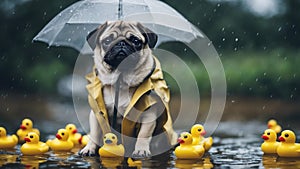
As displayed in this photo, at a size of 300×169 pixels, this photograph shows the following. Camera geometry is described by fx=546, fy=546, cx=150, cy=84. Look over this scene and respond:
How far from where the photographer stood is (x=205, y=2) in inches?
468

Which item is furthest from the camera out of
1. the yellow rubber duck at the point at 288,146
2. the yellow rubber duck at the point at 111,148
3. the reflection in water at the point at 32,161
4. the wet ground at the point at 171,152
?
the yellow rubber duck at the point at 288,146

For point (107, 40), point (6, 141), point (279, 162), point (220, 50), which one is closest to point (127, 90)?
point (107, 40)

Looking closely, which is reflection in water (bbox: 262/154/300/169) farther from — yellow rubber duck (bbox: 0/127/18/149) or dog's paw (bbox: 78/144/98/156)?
yellow rubber duck (bbox: 0/127/18/149)

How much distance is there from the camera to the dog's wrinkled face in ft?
14.3

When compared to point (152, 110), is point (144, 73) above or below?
above

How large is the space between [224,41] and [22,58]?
13.8 ft

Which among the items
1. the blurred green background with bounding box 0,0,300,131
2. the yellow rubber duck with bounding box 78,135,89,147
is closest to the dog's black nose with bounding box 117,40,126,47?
the yellow rubber duck with bounding box 78,135,89,147

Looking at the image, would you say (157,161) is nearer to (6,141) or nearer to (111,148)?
(111,148)

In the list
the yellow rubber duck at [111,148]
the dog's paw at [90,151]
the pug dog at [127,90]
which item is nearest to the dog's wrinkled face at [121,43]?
the pug dog at [127,90]

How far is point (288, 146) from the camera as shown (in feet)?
14.5

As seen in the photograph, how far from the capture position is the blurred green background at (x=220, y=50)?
34.2ft

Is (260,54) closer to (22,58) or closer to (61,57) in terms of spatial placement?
(61,57)

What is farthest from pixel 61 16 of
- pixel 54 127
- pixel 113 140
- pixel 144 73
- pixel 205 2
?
pixel 205 2

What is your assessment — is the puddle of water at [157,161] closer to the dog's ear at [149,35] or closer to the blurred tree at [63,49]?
the dog's ear at [149,35]
